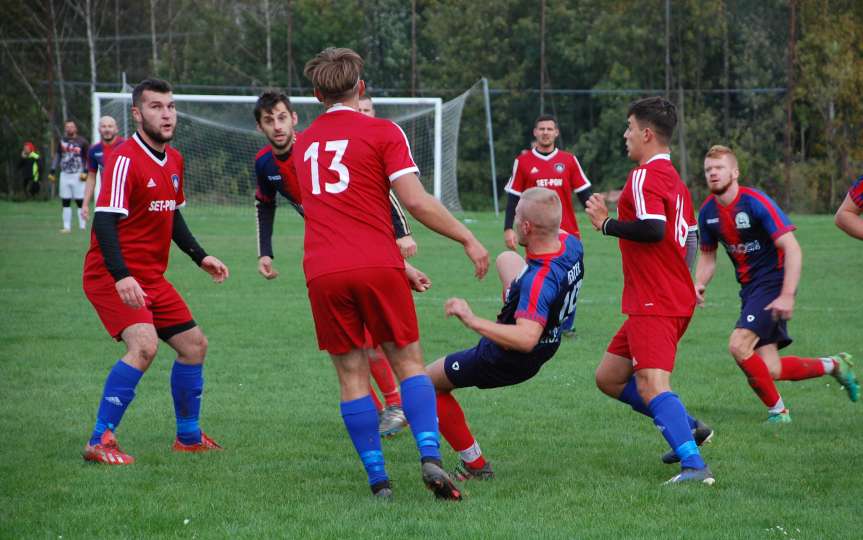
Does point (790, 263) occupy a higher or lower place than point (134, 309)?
higher

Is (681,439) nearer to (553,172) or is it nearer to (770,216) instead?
(770,216)

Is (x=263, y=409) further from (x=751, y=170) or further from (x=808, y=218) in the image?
(x=751, y=170)

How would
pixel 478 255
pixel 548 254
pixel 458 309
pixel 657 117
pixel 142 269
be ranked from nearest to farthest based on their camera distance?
1. pixel 458 309
2. pixel 478 255
3. pixel 548 254
4. pixel 657 117
5. pixel 142 269

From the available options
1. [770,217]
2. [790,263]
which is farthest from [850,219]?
[770,217]

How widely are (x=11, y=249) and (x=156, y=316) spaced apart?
1425 centimetres

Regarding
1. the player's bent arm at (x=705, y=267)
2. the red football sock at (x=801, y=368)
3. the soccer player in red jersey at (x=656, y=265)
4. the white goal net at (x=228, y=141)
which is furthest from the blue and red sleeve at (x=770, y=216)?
the white goal net at (x=228, y=141)

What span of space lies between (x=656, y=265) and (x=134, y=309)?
2.88 metres

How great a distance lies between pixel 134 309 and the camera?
6195mm

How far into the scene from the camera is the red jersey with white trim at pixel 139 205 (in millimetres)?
6082

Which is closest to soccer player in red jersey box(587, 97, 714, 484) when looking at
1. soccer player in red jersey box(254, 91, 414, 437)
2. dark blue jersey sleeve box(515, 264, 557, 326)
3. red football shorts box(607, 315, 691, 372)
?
red football shorts box(607, 315, 691, 372)

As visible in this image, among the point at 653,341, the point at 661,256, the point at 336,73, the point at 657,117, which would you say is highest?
A: the point at 336,73

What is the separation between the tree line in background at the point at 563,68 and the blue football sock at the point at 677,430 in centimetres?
2795

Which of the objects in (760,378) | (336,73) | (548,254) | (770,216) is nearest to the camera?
(336,73)

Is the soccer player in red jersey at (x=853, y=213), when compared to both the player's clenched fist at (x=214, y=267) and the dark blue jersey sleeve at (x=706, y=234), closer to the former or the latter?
the dark blue jersey sleeve at (x=706, y=234)
